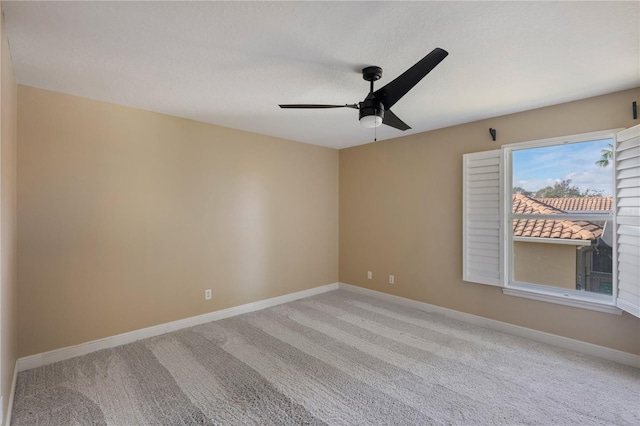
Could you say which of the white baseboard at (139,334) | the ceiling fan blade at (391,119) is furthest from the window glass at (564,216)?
the white baseboard at (139,334)

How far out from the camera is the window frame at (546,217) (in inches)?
107

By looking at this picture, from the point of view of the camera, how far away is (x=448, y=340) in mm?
3154

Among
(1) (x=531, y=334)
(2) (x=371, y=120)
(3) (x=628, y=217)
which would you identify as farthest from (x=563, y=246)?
(2) (x=371, y=120)

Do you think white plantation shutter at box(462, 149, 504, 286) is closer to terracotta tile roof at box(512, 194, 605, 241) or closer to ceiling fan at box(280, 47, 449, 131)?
terracotta tile roof at box(512, 194, 605, 241)

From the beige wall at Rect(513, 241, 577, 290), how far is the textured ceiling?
1.51 metres

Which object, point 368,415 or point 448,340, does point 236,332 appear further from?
point 448,340

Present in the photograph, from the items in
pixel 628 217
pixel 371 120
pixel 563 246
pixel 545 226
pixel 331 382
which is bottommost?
pixel 331 382

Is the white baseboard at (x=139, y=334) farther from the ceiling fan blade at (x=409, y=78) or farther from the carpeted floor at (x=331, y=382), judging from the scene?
the ceiling fan blade at (x=409, y=78)

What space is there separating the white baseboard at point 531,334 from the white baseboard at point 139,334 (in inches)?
67.0

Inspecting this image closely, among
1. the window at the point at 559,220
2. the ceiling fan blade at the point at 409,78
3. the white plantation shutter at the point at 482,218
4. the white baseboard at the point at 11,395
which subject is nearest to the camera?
the ceiling fan blade at the point at 409,78

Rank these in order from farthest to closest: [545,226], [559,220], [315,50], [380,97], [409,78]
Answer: [545,226], [559,220], [380,97], [315,50], [409,78]

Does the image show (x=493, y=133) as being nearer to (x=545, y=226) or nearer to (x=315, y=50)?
(x=545, y=226)

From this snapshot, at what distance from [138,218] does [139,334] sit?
1231mm

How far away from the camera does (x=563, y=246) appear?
10.2 ft
